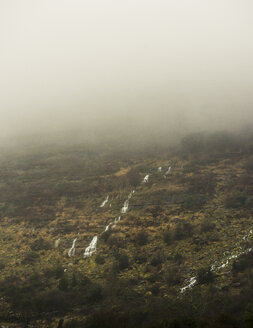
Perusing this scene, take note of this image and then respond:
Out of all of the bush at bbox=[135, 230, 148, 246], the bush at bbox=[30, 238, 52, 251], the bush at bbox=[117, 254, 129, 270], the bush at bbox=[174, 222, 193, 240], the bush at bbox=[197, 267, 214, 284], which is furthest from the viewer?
the bush at bbox=[30, 238, 52, 251]

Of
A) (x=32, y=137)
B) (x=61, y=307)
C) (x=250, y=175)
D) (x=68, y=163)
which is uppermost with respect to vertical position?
(x=32, y=137)

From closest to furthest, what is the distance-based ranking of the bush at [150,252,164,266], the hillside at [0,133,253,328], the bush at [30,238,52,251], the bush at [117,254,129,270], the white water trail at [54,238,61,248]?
the hillside at [0,133,253,328] → the bush at [150,252,164,266] → the bush at [117,254,129,270] → the bush at [30,238,52,251] → the white water trail at [54,238,61,248]

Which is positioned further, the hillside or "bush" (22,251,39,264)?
"bush" (22,251,39,264)

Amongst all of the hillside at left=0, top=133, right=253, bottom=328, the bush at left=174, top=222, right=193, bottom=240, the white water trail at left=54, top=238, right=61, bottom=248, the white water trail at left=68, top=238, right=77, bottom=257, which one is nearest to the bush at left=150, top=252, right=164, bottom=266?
the hillside at left=0, top=133, right=253, bottom=328

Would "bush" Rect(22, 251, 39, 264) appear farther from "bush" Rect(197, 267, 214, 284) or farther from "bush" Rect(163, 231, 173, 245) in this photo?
"bush" Rect(197, 267, 214, 284)

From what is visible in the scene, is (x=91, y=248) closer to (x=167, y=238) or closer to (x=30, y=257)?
(x=30, y=257)

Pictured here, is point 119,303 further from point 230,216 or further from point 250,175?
point 250,175

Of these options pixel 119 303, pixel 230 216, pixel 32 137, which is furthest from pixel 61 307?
pixel 32 137

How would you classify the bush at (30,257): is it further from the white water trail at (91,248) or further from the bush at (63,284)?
the bush at (63,284)
